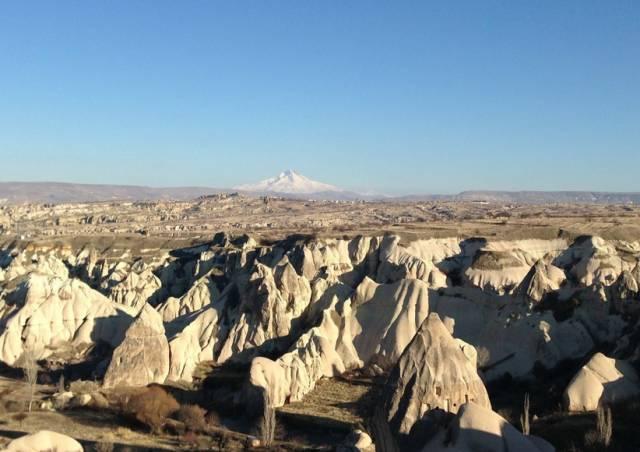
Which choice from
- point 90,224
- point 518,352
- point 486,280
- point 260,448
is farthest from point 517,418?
point 90,224

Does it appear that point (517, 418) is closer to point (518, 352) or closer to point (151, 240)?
point (518, 352)

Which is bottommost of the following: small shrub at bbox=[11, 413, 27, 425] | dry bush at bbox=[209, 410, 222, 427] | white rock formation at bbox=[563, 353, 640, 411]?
small shrub at bbox=[11, 413, 27, 425]

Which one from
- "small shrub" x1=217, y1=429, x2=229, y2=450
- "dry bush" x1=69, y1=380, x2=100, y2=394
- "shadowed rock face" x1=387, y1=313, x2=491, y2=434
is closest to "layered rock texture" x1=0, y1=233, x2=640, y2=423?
"shadowed rock face" x1=387, y1=313, x2=491, y2=434

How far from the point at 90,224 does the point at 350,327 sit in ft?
453

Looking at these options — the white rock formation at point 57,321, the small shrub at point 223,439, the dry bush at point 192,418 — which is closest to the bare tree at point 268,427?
the small shrub at point 223,439

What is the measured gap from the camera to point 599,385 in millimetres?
28953

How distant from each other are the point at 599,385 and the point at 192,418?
19.2m

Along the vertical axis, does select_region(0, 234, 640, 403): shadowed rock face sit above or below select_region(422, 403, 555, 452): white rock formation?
below

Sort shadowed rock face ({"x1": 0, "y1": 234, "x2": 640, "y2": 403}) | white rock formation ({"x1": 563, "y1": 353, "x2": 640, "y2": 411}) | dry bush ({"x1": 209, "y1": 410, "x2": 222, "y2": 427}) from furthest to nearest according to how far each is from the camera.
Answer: shadowed rock face ({"x1": 0, "y1": 234, "x2": 640, "y2": 403}) < dry bush ({"x1": 209, "y1": 410, "x2": 222, "y2": 427}) < white rock formation ({"x1": 563, "y1": 353, "x2": 640, "y2": 411})

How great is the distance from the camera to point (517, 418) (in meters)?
29.3

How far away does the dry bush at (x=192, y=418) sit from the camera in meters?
29.8

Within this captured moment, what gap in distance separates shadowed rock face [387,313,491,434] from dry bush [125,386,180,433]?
15444mm

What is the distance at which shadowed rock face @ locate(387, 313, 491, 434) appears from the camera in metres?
18.4

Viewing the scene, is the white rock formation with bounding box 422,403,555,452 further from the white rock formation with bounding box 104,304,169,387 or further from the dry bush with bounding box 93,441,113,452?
the white rock formation with bounding box 104,304,169,387
